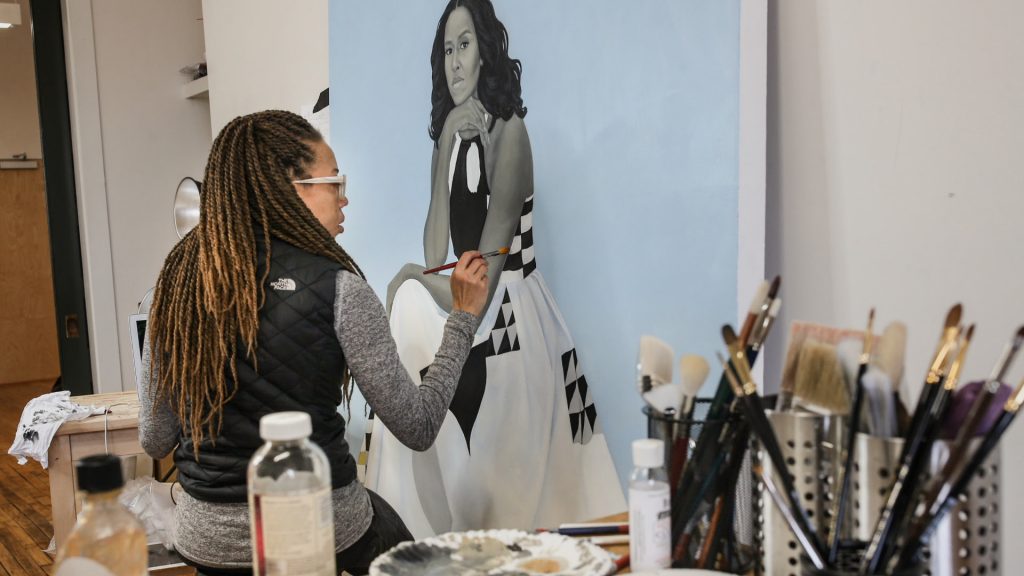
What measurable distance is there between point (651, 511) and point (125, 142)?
5028 millimetres

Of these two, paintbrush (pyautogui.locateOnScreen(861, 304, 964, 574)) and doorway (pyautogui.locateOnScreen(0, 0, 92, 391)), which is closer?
paintbrush (pyautogui.locateOnScreen(861, 304, 964, 574))

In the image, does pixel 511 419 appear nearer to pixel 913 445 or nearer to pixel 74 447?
pixel 913 445

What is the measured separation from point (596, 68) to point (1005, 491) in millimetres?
937

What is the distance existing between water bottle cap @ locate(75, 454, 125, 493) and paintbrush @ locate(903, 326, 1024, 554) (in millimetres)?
748

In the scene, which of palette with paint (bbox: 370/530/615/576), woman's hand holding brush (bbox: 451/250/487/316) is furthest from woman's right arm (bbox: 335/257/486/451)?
palette with paint (bbox: 370/530/615/576)

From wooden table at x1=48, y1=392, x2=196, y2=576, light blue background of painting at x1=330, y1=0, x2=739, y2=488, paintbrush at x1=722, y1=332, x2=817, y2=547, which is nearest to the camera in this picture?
paintbrush at x1=722, y1=332, x2=817, y2=547

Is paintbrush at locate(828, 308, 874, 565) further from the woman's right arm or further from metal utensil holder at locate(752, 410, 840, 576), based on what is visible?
the woman's right arm

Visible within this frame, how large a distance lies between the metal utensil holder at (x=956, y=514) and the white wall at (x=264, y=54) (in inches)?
88.6

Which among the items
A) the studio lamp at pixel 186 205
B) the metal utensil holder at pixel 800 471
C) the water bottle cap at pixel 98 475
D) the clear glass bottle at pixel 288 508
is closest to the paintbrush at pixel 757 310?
the metal utensil holder at pixel 800 471

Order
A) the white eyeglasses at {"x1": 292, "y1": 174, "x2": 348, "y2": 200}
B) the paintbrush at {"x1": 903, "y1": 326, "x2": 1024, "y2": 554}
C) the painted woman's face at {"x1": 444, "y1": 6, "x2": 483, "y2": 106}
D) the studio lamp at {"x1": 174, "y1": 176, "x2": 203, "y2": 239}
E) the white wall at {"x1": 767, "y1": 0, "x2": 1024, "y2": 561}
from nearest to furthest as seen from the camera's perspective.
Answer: the paintbrush at {"x1": 903, "y1": 326, "x2": 1024, "y2": 554}, the white wall at {"x1": 767, "y1": 0, "x2": 1024, "y2": 561}, the white eyeglasses at {"x1": 292, "y1": 174, "x2": 348, "y2": 200}, the painted woman's face at {"x1": 444, "y1": 6, "x2": 483, "y2": 106}, the studio lamp at {"x1": 174, "y1": 176, "x2": 203, "y2": 239}

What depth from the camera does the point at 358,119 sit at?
2357 mm

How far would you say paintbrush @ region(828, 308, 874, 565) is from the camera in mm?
871

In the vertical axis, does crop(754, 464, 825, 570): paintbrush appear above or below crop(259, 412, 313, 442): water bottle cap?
below

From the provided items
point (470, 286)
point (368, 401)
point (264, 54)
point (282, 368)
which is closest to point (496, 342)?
point (470, 286)
